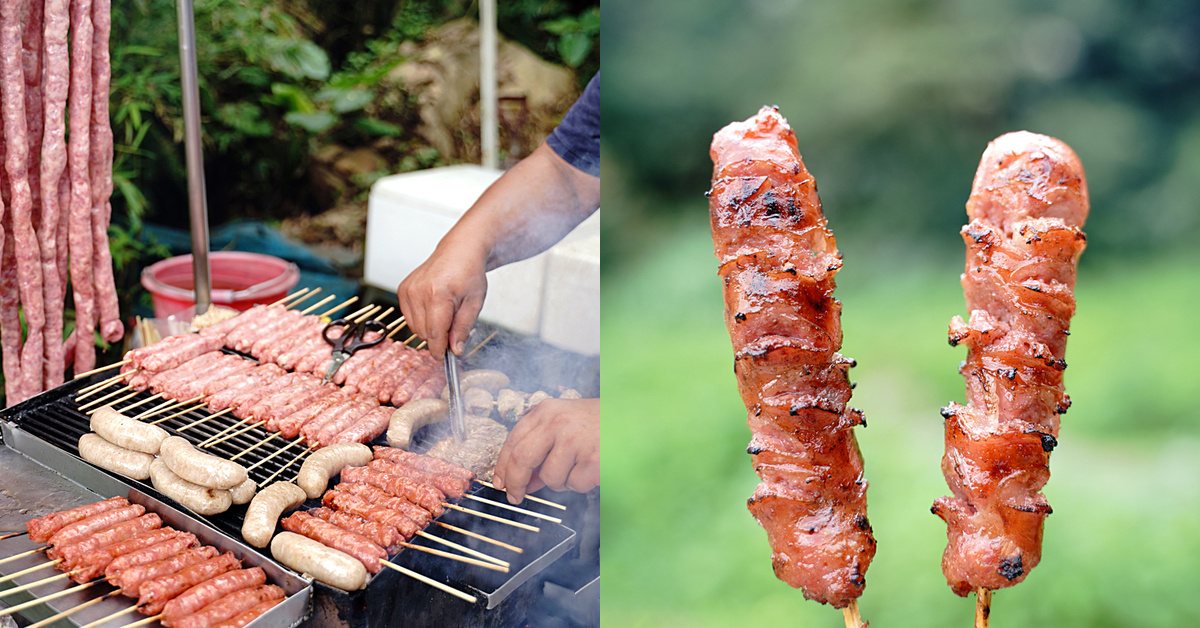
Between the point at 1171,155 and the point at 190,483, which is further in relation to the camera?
the point at 1171,155

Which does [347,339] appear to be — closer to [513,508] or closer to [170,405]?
[170,405]

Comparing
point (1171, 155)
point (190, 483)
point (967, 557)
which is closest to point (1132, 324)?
point (1171, 155)

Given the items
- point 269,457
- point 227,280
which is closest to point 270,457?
point 269,457

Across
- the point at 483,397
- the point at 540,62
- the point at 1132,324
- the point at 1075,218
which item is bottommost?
the point at 1132,324

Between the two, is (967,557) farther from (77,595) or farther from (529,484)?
(77,595)

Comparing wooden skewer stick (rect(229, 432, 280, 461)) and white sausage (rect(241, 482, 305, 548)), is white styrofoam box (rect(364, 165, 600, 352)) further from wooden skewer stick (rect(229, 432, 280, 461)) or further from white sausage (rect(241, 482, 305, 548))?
white sausage (rect(241, 482, 305, 548))

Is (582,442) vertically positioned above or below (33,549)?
above
